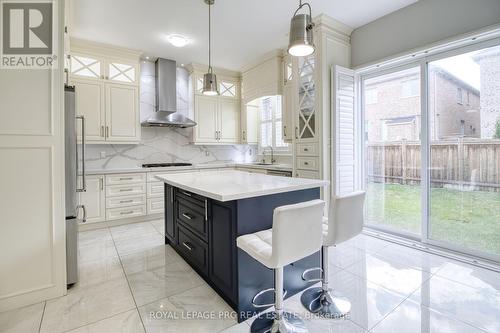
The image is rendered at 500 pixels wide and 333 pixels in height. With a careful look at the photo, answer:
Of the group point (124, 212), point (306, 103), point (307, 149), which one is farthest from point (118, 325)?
point (306, 103)

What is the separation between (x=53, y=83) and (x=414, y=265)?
3730 mm

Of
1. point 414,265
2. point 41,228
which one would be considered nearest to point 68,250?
point 41,228

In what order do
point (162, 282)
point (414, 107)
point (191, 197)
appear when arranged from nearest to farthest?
point (162, 282)
point (191, 197)
point (414, 107)

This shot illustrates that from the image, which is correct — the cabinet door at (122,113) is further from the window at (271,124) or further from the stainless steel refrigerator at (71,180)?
the window at (271,124)

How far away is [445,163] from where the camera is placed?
293 centimetres

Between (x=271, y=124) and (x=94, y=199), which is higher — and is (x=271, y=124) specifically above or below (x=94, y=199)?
above

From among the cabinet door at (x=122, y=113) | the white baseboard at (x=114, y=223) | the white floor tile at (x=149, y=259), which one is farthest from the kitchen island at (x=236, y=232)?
the cabinet door at (x=122, y=113)

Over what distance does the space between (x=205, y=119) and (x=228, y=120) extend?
1.75 feet

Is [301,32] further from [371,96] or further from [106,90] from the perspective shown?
[106,90]

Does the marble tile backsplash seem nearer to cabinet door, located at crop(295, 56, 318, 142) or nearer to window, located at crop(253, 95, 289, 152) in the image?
window, located at crop(253, 95, 289, 152)

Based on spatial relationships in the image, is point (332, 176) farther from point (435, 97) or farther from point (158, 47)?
point (158, 47)

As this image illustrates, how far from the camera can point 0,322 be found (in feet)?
5.76

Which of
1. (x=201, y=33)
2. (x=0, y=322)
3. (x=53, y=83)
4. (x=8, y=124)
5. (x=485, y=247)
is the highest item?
(x=201, y=33)

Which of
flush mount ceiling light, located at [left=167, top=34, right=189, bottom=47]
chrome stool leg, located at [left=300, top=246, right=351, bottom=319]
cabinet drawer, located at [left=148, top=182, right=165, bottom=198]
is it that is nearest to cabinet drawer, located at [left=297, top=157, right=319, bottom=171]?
chrome stool leg, located at [left=300, top=246, right=351, bottom=319]
